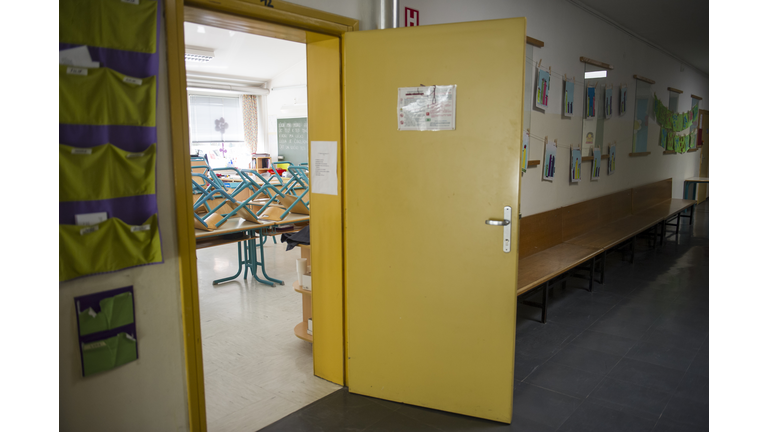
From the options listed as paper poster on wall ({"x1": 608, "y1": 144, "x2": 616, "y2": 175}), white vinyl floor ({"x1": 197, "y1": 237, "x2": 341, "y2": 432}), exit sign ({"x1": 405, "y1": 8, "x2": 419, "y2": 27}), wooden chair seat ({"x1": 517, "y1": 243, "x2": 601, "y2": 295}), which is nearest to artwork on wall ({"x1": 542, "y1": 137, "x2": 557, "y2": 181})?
wooden chair seat ({"x1": 517, "y1": 243, "x2": 601, "y2": 295})

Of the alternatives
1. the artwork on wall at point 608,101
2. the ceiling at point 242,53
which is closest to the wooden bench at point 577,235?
the artwork on wall at point 608,101

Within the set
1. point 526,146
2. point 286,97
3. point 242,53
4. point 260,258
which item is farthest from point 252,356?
point 286,97

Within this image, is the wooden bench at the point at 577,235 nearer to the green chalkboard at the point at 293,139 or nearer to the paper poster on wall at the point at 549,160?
the paper poster on wall at the point at 549,160

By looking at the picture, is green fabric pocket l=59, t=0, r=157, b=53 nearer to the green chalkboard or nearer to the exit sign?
the exit sign

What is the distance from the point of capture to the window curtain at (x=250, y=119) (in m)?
12.1

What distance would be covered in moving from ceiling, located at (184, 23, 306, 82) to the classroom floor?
6.10m

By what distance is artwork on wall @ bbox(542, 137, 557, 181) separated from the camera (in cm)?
444

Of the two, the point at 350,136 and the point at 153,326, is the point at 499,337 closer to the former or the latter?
the point at 350,136

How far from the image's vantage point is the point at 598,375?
294cm

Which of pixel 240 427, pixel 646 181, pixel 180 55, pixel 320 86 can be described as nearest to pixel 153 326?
pixel 240 427

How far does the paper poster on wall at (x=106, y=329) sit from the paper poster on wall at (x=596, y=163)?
521cm

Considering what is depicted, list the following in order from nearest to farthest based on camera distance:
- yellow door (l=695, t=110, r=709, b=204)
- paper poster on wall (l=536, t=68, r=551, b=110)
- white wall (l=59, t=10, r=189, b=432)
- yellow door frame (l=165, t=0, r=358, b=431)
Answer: white wall (l=59, t=10, r=189, b=432)
yellow door frame (l=165, t=0, r=358, b=431)
paper poster on wall (l=536, t=68, r=551, b=110)
yellow door (l=695, t=110, r=709, b=204)

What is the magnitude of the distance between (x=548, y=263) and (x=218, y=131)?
1024 centimetres

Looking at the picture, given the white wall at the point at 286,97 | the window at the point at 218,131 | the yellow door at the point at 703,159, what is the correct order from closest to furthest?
1. the white wall at the point at 286,97
2. the yellow door at the point at 703,159
3. the window at the point at 218,131
